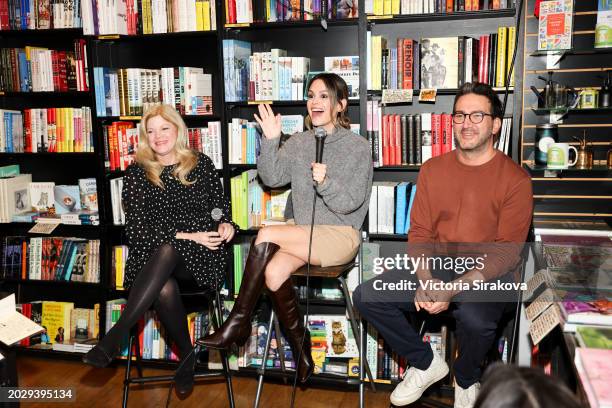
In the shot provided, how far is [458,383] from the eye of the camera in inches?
99.5

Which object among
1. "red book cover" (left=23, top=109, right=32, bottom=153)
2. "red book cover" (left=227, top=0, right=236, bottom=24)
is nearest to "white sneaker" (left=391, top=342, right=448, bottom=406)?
"red book cover" (left=227, top=0, right=236, bottom=24)

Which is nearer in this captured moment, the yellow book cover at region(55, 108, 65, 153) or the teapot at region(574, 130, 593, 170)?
the teapot at region(574, 130, 593, 170)

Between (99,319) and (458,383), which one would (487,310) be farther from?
(99,319)

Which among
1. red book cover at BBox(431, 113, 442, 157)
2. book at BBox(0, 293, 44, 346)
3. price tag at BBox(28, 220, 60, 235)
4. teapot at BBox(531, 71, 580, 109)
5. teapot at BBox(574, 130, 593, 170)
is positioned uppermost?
teapot at BBox(531, 71, 580, 109)

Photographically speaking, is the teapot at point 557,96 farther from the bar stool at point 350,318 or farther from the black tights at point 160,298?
the black tights at point 160,298

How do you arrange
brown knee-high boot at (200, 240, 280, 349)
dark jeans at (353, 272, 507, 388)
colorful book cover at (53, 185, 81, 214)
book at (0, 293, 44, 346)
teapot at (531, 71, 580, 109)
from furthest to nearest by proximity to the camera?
colorful book cover at (53, 185, 81, 214) → teapot at (531, 71, 580, 109) → brown knee-high boot at (200, 240, 280, 349) → dark jeans at (353, 272, 507, 388) → book at (0, 293, 44, 346)

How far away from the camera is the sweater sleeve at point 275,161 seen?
119 inches

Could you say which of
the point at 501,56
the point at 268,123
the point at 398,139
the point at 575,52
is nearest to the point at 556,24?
the point at 575,52

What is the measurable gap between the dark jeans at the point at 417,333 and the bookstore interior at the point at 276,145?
0.04 m

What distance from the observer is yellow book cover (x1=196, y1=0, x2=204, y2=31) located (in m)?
3.26

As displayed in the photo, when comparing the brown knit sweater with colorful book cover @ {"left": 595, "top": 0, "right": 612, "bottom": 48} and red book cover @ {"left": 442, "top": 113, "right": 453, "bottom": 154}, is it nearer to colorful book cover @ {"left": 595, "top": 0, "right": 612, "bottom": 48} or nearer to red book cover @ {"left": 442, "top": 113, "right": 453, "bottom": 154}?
red book cover @ {"left": 442, "top": 113, "right": 453, "bottom": 154}

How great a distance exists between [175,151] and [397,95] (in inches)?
44.0

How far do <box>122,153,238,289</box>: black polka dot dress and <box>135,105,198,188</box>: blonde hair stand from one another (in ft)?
0.09

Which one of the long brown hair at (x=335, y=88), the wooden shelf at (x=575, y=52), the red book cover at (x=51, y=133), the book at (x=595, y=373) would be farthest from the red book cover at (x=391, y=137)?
the red book cover at (x=51, y=133)
